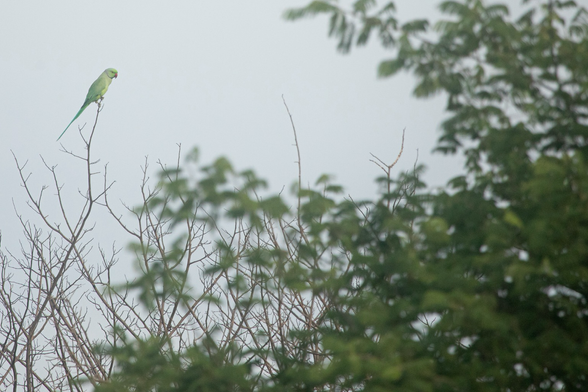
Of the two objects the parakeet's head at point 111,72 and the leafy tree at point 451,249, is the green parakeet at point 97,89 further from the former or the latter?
A: the leafy tree at point 451,249

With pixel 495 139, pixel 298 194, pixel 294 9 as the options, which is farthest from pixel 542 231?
pixel 294 9

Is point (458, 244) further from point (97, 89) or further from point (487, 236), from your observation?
point (97, 89)

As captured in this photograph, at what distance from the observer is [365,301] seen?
114 inches

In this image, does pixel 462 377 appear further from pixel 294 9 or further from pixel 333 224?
pixel 294 9

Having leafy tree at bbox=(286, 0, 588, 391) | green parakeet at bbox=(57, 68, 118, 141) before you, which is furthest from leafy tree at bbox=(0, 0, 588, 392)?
green parakeet at bbox=(57, 68, 118, 141)

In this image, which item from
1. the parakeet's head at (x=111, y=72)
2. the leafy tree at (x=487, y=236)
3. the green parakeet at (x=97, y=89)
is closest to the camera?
the leafy tree at (x=487, y=236)

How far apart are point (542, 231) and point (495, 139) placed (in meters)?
0.60

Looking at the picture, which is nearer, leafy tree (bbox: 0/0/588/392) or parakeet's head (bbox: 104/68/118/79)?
leafy tree (bbox: 0/0/588/392)

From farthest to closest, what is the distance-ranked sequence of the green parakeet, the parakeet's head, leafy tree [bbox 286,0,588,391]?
the parakeet's head < the green parakeet < leafy tree [bbox 286,0,588,391]

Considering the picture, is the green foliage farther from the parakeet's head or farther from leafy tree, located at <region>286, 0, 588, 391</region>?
the parakeet's head

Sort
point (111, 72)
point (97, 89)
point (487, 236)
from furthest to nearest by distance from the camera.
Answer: point (111, 72), point (97, 89), point (487, 236)

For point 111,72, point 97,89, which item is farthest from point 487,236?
point 111,72

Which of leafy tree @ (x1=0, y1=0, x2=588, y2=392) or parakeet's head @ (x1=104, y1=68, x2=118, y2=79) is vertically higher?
parakeet's head @ (x1=104, y1=68, x2=118, y2=79)

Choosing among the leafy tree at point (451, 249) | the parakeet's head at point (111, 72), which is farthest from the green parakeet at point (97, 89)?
the leafy tree at point (451, 249)
